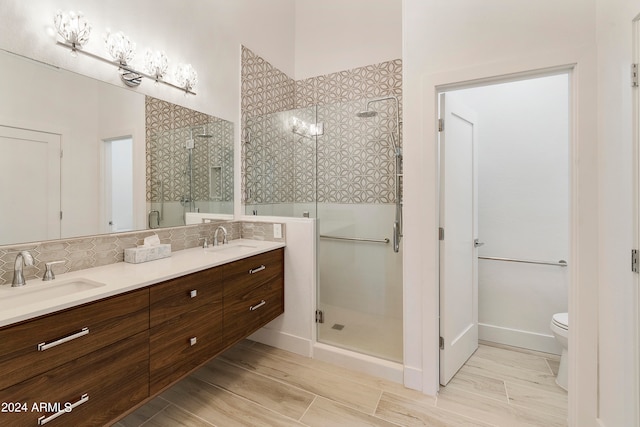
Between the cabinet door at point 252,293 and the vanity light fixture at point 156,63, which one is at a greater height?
the vanity light fixture at point 156,63

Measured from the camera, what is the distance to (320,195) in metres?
2.45

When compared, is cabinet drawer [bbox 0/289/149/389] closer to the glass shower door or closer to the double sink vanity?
the double sink vanity

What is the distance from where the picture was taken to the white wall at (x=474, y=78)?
1.51 m

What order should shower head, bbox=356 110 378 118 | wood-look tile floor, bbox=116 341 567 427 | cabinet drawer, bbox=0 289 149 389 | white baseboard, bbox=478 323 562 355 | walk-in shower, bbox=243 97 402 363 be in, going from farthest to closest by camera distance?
white baseboard, bbox=478 323 562 355, shower head, bbox=356 110 378 118, walk-in shower, bbox=243 97 402 363, wood-look tile floor, bbox=116 341 567 427, cabinet drawer, bbox=0 289 149 389

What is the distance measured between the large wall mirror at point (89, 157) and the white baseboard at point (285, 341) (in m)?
1.19

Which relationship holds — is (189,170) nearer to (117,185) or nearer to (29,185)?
(117,185)

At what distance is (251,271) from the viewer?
2020 mm

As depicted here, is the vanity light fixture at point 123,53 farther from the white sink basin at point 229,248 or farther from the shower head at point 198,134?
the white sink basin at point 229,248

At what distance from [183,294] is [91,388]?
501 millimetres

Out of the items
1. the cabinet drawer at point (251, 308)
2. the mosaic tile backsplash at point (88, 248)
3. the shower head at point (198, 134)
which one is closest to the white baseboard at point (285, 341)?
the cabinet drawer at point (251, 308)

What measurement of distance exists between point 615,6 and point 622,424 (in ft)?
6.37

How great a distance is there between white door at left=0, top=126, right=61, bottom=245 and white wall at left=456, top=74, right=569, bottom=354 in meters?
2.84

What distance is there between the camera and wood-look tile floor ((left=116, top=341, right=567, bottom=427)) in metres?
1.65

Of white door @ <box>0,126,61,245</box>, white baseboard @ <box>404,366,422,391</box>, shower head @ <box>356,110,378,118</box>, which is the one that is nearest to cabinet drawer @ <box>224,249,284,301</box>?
white door @ <box>0,126,61,245</box>
